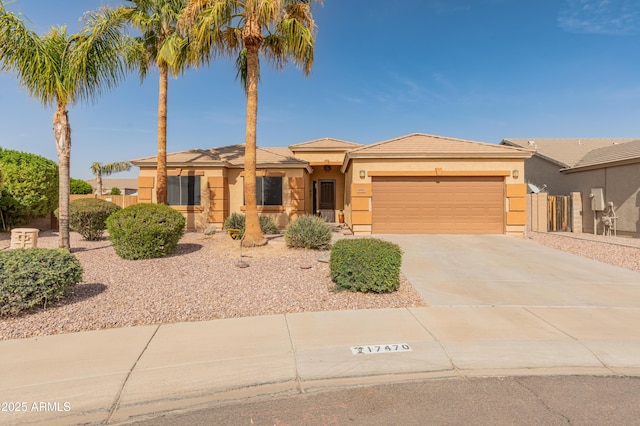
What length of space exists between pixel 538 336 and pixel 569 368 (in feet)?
2.35

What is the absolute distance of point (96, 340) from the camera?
4.29m

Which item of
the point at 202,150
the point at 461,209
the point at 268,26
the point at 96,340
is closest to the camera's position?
the point at 96,340

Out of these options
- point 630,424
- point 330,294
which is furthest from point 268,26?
point 630,424

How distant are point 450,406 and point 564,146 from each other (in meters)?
25.4

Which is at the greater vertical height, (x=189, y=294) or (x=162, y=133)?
(x=162, y=133)

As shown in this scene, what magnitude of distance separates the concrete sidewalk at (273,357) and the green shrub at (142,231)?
458 centimetres

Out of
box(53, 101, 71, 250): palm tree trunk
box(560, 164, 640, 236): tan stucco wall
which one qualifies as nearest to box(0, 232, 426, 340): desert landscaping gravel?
box(53, 101, 71, 250): palm tree trunk

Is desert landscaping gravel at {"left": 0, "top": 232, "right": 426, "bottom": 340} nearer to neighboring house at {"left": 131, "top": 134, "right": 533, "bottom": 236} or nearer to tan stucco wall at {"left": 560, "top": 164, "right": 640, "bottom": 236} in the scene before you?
neighboring house at {"left": 131, "top": 134, "right": 533, "bottom": 236}

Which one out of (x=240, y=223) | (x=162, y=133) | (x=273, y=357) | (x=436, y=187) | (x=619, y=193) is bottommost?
(x=273, y=357)

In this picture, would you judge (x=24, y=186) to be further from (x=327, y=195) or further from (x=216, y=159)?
(x=327, y=195)

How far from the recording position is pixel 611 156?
15.6 metres

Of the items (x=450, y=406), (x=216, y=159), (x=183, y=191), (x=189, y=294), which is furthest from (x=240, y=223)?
(x=450, y=406)

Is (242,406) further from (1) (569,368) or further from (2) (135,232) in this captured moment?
(2) (135,232)

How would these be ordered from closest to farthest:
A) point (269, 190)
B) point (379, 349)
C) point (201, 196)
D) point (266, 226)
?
1. point (379, 349)
2. point (266, 226)
3. point (201, 196)
4. point (269, 190)
